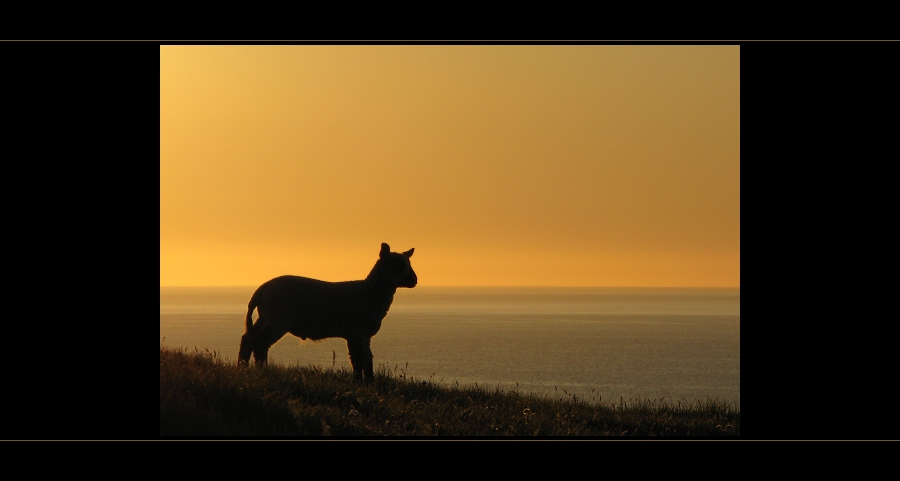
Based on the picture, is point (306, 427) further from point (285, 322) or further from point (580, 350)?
point (580, 350)

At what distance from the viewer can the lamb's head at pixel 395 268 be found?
15.8m

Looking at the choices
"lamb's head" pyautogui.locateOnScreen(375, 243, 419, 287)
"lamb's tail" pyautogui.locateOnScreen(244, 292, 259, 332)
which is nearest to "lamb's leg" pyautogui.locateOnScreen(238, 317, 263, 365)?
"lamb's tail" pyautogui.locateOnScreen(244, 292, 259, 332)

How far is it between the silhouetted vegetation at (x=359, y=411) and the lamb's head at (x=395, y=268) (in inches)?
58.7

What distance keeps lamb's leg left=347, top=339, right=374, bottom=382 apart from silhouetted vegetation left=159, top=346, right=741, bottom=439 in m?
0.17

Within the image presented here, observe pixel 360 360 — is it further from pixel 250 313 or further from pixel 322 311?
pixel 250 313

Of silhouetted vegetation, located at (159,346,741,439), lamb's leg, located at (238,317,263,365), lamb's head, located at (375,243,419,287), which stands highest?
lamb's head, located at (375,243,419,287)

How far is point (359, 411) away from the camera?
12586mm

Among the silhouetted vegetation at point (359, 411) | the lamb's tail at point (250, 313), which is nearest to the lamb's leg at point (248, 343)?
the lamb's tail at point (250, 313)

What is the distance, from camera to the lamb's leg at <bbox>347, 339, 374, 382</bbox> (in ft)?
48.9

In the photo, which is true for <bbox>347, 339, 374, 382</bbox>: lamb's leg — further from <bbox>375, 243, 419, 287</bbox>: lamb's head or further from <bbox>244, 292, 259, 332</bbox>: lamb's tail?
<bbox>244, 292, 259, 332</bbox>: lamb's tail

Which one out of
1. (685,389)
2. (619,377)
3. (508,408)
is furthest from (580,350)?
(508,408)

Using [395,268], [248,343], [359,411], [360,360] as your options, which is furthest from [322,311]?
[359,411]

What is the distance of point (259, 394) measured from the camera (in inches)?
474

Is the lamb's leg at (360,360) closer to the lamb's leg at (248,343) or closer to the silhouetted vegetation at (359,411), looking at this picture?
the silhouetted vegetation at (359,411)
